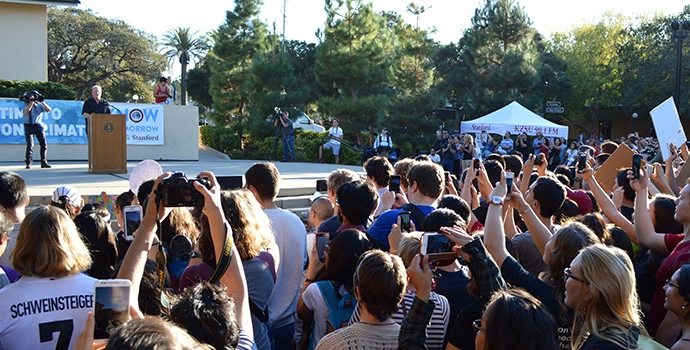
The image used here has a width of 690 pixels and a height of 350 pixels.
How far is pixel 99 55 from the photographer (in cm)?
3838

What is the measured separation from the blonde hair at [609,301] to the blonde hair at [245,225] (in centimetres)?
150

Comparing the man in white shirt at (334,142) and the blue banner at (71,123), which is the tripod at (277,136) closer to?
the man in white shirt at (334,142)

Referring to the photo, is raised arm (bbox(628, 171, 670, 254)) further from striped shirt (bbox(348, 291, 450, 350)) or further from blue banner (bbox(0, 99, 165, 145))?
blue banner (bbox(0, 99, 165, 145))

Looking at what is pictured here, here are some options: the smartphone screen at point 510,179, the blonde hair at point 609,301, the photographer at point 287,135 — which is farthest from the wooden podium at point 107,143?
the blonde hair at point 609,301

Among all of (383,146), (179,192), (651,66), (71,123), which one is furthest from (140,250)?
(651,66)

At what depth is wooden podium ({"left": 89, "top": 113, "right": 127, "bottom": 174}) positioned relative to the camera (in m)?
10.2

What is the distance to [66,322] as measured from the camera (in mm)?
2064

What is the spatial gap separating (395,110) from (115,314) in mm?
23347

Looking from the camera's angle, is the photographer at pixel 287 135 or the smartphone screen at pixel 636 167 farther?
the photographer at pixel 287 135

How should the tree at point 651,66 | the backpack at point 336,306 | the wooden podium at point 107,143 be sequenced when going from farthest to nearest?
the tree at point 651,66 < the wooden podium at point 107,143 < the backpack at point 336,306

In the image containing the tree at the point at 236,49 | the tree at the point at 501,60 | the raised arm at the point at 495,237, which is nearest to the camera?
the raised arm at the point at 495,237

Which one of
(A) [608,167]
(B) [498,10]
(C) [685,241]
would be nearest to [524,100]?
(B) [498,10]

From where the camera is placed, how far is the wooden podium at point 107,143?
10.2 meters

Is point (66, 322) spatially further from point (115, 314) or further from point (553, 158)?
point (553, 158)
